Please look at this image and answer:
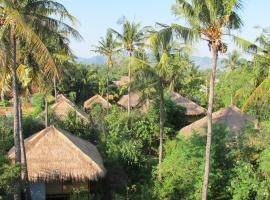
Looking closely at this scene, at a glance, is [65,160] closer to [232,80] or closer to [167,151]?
[167,151]

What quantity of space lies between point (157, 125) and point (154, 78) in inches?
178

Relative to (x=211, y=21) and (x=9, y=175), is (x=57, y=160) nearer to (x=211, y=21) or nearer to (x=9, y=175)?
(x=9, y=175)

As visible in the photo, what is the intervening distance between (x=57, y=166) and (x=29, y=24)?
557 centimetres

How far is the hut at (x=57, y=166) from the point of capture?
15453 millimetres

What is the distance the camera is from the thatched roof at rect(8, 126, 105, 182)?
15.4 meters

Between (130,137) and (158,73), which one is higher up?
(158,73)

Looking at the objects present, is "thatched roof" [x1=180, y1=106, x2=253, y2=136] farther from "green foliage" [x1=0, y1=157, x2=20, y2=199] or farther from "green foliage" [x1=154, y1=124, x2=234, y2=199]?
"green foliage" [x1=0, y1=157, x2=20, y2=199]

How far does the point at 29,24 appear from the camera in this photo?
41.6 ft

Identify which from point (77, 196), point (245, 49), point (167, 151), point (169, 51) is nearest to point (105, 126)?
point (167, 151)

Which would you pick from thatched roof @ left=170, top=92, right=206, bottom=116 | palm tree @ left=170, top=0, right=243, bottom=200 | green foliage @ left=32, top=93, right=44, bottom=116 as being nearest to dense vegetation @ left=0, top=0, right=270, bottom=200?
palm tree @ left=170, top=0, right=243, bottom=200

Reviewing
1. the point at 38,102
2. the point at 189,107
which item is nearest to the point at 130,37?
the point at 189,107

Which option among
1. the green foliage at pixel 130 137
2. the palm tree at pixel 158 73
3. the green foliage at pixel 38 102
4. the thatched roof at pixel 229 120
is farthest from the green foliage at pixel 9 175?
the green foliage at pixel 38 102

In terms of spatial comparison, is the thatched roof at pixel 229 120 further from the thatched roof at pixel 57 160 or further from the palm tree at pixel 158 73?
the thatched roof at pixel 57 160

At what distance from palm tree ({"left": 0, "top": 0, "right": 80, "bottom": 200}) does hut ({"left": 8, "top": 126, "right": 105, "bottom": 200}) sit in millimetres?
1911
